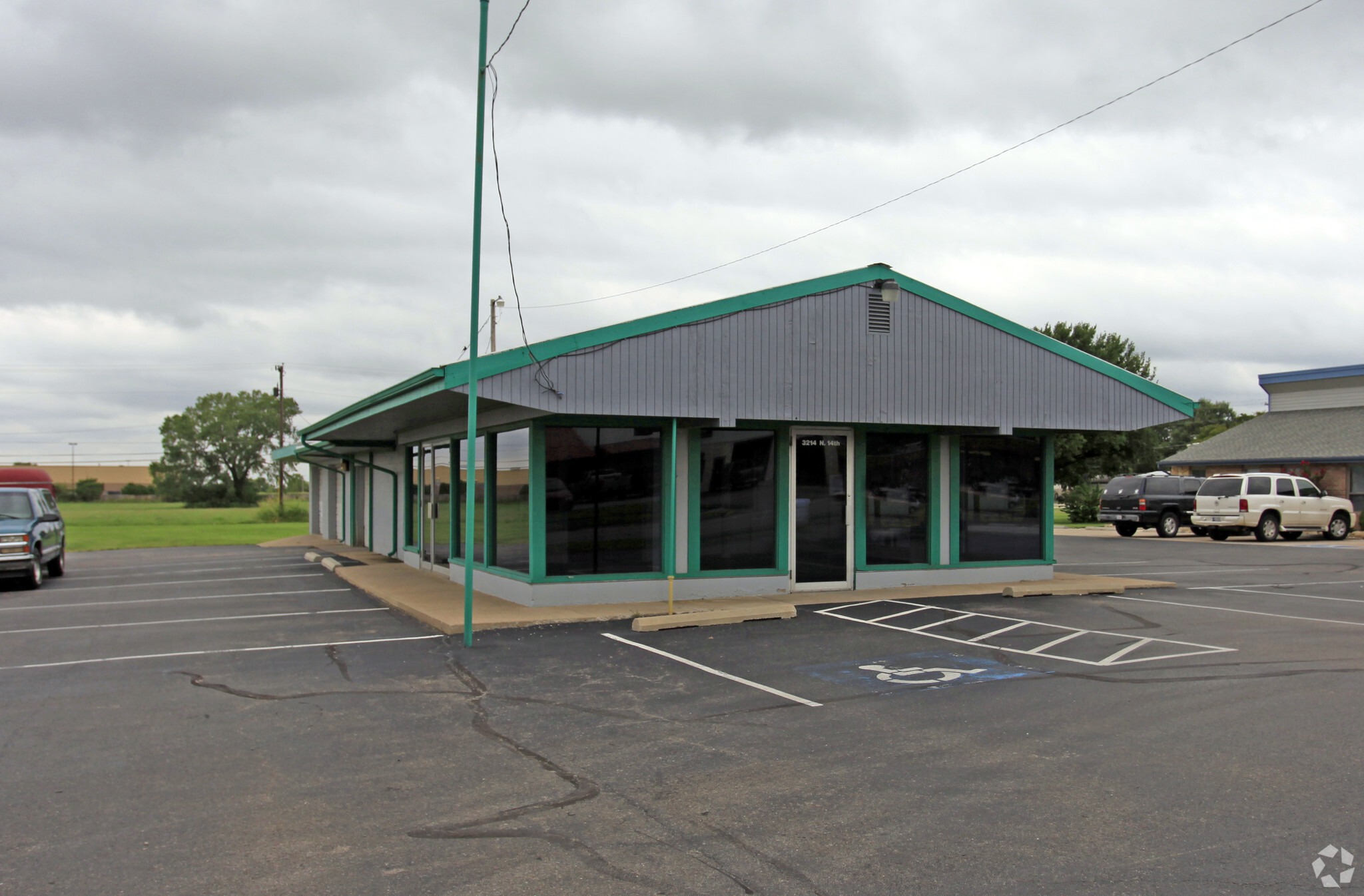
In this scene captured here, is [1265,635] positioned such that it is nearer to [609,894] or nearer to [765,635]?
[765,635]

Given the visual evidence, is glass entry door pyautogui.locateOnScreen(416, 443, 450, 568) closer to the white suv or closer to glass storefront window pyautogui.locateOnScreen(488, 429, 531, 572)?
glass storefront window pyautogui.locateOnScreen(488, 429, 531, 572)

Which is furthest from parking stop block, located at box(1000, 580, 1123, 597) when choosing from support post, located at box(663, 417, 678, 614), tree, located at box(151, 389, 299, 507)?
tree, located at box(151, 389, 299, 507)

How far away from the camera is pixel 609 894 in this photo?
13.4 feet

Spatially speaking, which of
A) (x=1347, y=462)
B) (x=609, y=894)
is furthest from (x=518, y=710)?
(x=1347, y=462)

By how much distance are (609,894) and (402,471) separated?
1839cm

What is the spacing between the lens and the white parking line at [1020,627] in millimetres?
9562

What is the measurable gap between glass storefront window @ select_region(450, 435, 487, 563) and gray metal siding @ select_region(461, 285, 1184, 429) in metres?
2.84

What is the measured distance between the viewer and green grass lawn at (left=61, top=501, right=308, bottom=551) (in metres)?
34.3

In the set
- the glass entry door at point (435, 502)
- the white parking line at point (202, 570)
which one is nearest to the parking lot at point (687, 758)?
the glass entry door at point (435, 502)

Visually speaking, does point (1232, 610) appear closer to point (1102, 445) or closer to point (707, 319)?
point (707, 319)

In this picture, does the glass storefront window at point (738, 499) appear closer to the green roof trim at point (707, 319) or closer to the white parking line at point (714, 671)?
the green roof trim at point (707, 319)

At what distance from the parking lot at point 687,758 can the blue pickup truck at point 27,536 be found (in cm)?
649

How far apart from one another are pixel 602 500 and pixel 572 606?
152 centimetres

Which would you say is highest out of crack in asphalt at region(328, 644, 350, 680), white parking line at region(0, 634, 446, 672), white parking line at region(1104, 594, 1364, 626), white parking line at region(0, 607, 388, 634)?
crack in asphalt at region(328, 644, 350, 680)
